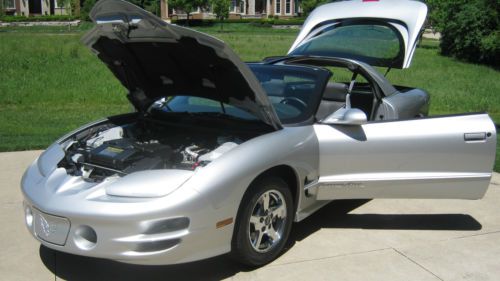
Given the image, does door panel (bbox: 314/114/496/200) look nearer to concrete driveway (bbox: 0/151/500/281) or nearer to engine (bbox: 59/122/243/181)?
concrete driveway (bbox: 0/151/500/281)

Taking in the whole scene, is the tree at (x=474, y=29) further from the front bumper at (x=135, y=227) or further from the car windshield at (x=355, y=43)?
the front bumper at (x=135, y=227)

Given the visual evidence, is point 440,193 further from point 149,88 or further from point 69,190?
point 69,190

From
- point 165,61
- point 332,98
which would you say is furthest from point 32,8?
point 165,61

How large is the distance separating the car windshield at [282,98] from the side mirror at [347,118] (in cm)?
19

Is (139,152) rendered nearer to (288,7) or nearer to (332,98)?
(332,98)

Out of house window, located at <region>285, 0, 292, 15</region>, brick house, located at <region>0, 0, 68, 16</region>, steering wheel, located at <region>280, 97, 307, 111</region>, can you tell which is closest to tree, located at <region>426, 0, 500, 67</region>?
steering wheel, located at <region>280, 97, 307, 111</region>

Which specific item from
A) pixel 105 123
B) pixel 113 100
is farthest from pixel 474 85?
pixel 105 123

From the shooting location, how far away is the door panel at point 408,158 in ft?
14.8

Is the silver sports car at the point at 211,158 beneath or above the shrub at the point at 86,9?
above

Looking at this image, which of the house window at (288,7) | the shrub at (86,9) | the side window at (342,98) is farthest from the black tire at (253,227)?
the house window at (288,7)

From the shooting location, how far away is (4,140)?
27.6ft

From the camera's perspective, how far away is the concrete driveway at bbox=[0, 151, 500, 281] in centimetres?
399

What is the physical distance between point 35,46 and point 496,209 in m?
19.2

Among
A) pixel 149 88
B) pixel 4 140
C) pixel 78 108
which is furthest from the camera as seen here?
pixel 78 108
